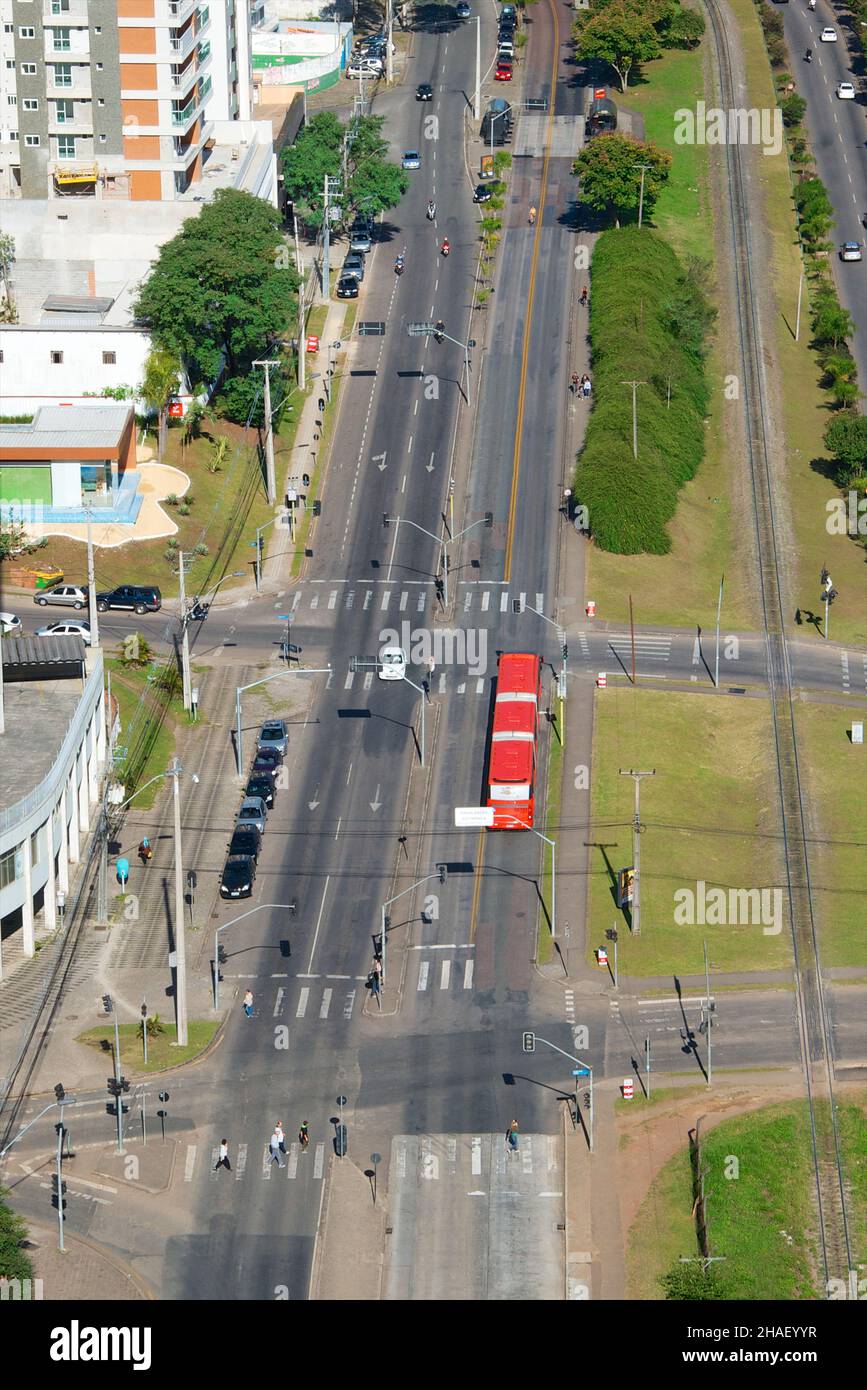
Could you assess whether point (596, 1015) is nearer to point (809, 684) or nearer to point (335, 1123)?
point (335, 1123)

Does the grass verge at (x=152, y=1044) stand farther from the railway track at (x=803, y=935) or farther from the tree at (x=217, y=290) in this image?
the tree at (x=217, y=290)

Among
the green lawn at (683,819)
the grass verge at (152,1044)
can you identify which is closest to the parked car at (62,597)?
the green lawn at (683,819)

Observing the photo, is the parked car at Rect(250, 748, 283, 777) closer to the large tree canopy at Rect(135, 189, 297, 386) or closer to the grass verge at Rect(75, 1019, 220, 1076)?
the grass verge at Rect(75, 1019, 220, 1076)

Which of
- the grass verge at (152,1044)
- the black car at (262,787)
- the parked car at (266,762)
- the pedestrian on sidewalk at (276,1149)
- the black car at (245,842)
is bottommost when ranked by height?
the pedestrian on sidewalk at (276,1149)

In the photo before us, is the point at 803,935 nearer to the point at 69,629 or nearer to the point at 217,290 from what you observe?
the point at 69,629

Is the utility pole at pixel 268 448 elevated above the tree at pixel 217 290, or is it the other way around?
the tree at pixel 217 290
